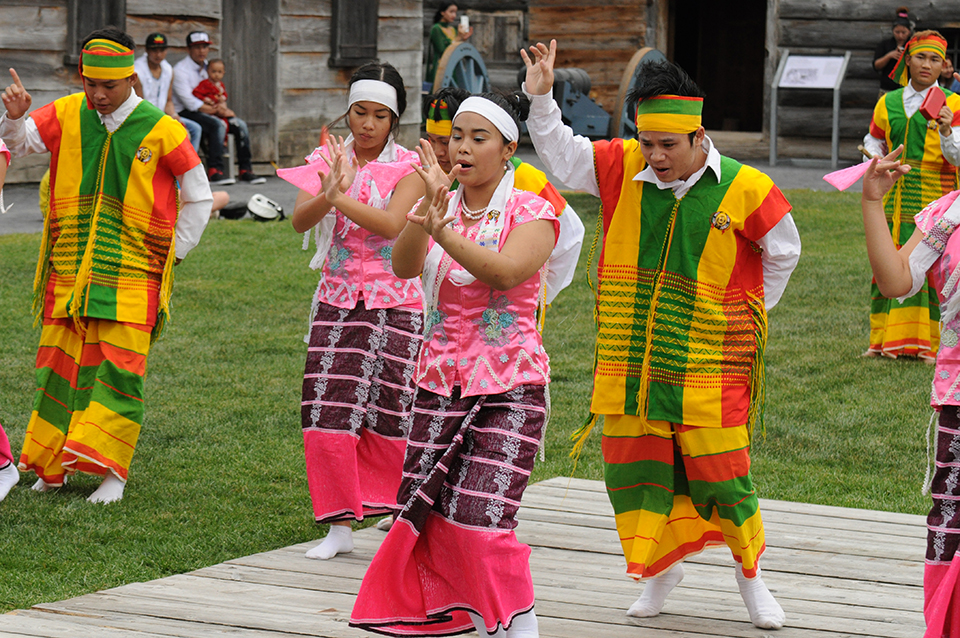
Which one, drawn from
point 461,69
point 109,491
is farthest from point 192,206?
point 461,69

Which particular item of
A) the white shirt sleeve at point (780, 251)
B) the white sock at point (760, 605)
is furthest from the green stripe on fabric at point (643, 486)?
the white shirt sleeve at point (780, 251)

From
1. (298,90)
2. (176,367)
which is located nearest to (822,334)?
(176,367)

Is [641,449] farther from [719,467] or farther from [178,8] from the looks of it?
[178,8]

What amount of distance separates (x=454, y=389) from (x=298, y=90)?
41.3 ft

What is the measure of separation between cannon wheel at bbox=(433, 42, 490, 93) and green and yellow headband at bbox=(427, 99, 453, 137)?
1076 centimetres

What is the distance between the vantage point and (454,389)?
3.66 m

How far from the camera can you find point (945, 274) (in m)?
3.69

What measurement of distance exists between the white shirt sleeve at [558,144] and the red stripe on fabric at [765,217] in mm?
489

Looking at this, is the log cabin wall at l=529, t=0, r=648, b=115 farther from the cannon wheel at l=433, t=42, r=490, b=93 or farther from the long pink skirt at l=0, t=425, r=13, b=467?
the long pink skirt at l=0, t=425, r=13, b=467

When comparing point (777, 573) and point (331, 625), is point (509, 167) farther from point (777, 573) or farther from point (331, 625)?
point (777, 573)

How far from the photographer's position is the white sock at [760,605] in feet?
13.4

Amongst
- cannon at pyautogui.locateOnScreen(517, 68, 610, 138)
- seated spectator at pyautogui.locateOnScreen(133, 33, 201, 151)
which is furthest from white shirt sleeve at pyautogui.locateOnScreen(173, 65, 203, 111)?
cannon at pyautogui.locateOnScreen(517, 68, 610, 138)

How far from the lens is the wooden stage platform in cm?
406

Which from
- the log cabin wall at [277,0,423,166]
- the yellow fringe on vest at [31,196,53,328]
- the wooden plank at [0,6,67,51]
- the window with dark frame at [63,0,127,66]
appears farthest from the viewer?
the log cabin wall at [277,0,423,166]
